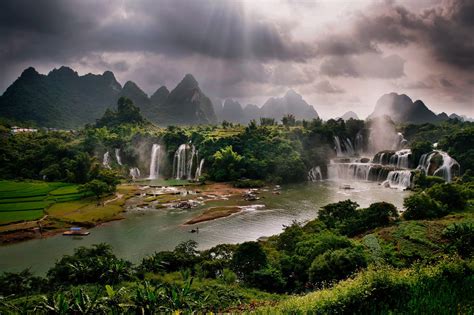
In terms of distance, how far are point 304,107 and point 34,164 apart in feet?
457

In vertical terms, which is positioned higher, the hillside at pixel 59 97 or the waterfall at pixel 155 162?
the hillside at pixel 59 97

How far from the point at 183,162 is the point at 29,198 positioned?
26268 mm

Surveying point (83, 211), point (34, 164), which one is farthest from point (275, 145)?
point (34, 164)

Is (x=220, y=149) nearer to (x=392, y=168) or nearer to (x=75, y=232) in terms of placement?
(x=392, y=168)

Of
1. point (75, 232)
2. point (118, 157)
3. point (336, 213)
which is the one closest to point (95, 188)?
point (75, 232)

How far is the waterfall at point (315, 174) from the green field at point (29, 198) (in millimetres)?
32674

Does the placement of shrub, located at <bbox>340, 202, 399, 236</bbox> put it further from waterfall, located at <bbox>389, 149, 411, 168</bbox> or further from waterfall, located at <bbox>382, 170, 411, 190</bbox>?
waterfall, located at <bbox>389, 149, 411, 168</bbox>

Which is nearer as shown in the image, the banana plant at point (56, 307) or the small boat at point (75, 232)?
the banana plant at point (56, 307)

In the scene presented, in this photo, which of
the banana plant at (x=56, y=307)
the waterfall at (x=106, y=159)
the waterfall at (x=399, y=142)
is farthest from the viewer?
the waterfall at (x=399, y=142)

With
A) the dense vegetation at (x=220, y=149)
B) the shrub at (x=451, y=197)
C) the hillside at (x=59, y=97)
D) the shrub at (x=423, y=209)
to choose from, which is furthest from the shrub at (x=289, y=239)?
the hillside at (x=59, y=97)

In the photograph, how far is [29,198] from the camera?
31000 mm

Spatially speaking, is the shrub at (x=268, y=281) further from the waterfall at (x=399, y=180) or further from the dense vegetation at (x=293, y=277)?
the waterfall at (x=399, y=180)

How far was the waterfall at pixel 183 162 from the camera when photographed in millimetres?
54031

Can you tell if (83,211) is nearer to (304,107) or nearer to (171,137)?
(171,137)
